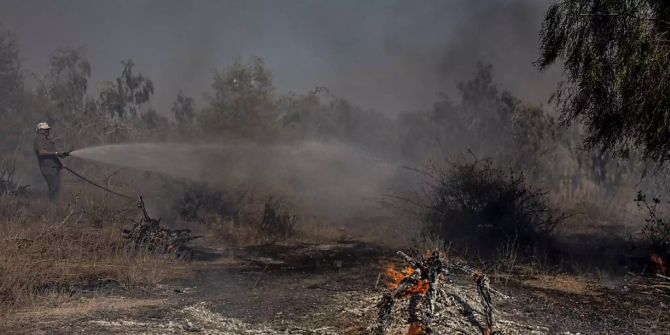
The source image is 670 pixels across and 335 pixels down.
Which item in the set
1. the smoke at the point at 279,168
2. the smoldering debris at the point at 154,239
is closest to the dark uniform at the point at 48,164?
the smoke at the point at 279,168

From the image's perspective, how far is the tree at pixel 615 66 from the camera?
6.43 m

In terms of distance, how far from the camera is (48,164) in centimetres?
1147

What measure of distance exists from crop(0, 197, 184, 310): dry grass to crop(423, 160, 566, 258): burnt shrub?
4.93 metres

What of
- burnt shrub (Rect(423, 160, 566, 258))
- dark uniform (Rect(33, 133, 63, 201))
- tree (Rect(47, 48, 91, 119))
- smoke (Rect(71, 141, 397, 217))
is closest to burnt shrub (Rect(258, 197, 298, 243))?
smoke (Rect(71, 141, 397, 217))

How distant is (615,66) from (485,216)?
3943mm

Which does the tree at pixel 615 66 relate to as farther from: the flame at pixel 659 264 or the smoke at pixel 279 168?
the smoke at pixel 279 168

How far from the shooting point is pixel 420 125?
2539 cm

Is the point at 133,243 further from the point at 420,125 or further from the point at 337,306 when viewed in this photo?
the point at 420,125

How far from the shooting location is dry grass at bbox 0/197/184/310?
5.92 meters

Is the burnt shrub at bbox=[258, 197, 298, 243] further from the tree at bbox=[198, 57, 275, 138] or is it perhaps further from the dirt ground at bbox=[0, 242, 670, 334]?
the tree at bbox=[198, 57, 275, 138]

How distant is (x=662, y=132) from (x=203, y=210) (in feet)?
30.1

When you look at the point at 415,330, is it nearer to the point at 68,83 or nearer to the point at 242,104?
the point at 242,104

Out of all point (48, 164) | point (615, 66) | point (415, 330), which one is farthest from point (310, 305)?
point (48, 164)

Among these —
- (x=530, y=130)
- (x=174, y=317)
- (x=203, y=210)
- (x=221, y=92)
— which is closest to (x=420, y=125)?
(x=530, y=130)
